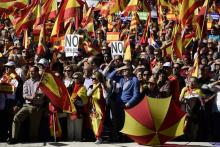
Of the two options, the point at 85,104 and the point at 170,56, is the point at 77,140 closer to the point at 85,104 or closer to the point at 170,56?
the point at 85,104

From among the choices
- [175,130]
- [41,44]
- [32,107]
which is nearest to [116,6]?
[41,44]

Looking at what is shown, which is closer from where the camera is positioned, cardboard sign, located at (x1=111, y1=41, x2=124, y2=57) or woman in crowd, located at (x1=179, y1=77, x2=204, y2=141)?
woman in crowd, located at (x1=179, y1=77, x2=204, y2=141)

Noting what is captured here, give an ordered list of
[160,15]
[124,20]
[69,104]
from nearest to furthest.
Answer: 1. [69,104]
2. [160,15]
3. [124,20]

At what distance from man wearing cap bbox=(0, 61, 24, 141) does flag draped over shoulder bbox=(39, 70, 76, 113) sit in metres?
0.69

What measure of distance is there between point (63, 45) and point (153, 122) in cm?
515

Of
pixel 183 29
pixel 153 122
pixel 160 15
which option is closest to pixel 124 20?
pixel 160 15

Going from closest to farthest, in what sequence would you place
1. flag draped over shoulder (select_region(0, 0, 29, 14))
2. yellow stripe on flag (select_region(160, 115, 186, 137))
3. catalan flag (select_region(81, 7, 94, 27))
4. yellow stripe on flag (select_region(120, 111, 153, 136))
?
yellow stripe on flag (select_region(120, 111, 153, 136)) < yellow stripe on flag (select_region(160, 115, 186, 137)) < flag draped over shoulder (select_region(0, 0, 29, 14)) < catalan flag (select_region(81, 7, 94, 27))

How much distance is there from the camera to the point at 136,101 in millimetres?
12852

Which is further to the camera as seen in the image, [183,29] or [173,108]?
[183,29]

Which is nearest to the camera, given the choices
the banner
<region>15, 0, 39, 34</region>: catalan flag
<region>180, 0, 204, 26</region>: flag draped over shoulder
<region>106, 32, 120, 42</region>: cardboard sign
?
the banner

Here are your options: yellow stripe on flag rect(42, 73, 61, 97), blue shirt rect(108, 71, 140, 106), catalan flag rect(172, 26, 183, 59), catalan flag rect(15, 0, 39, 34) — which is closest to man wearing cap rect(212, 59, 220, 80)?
catalan flag rect(172, 26, 183, 59)

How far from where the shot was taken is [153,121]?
11.8 meters

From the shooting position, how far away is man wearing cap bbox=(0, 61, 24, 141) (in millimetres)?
12734

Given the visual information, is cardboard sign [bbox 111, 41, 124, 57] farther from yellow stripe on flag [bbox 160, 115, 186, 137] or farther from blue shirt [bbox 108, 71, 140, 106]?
yellow stripe on flag [bbox 160, 115, 186, 137]
